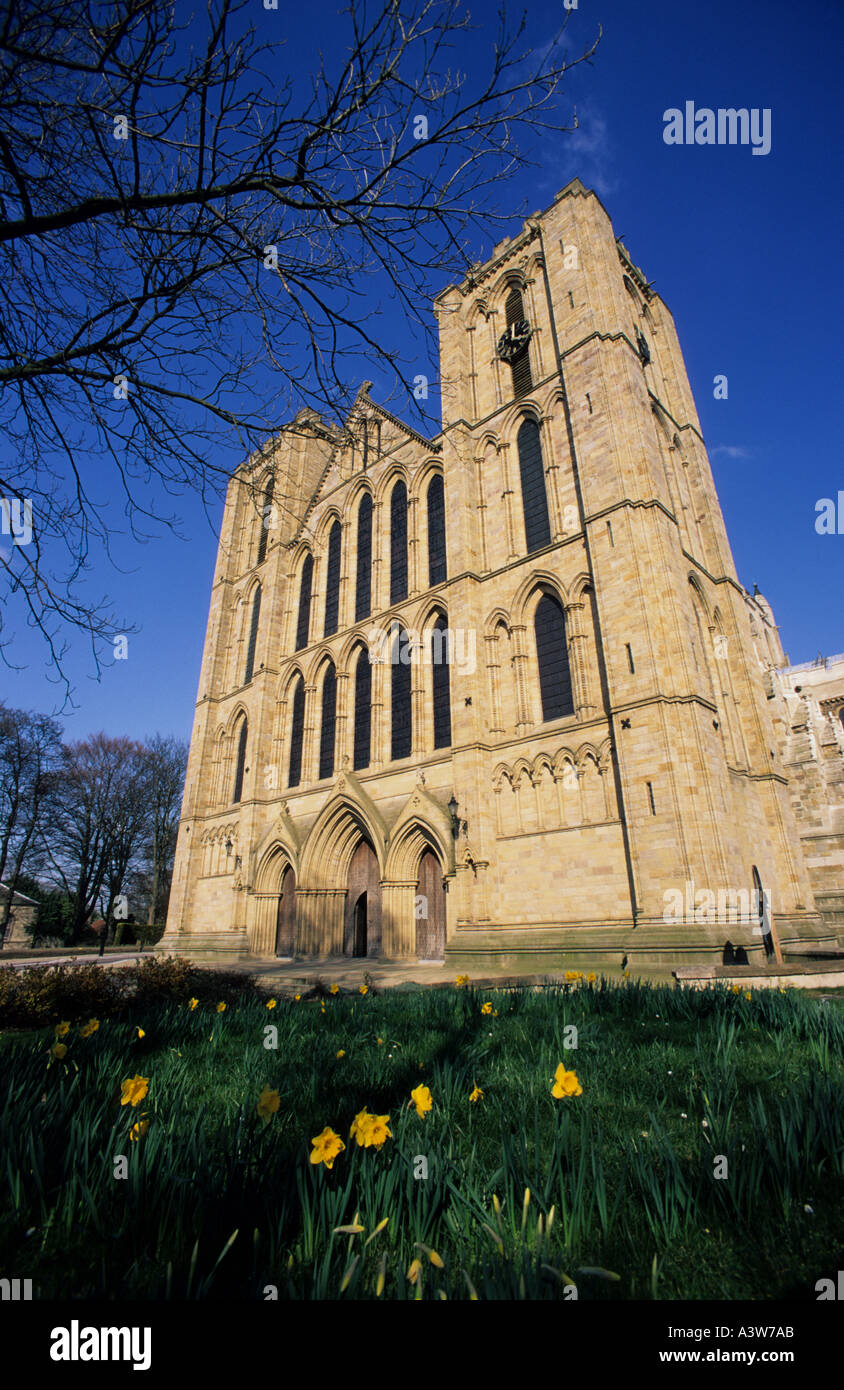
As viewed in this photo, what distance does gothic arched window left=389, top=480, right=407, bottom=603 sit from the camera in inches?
840

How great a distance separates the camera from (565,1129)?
2.13 m

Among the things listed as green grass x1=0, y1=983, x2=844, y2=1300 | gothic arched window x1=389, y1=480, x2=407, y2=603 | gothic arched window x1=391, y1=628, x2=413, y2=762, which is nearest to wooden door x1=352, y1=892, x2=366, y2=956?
gothic arched window x1=391, y1=628, x2=413, y2=762

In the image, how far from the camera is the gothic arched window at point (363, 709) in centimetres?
2038

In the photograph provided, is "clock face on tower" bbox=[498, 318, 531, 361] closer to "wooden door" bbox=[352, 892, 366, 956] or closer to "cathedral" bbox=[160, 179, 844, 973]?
"cathedral" bbox=[160, 179, 844, 973]

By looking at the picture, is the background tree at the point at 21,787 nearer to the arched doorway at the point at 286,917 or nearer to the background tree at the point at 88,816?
the background tree at the point at 88,816

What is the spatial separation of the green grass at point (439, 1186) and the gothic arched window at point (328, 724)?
60.3 feet

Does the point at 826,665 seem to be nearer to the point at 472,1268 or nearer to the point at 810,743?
the point at 810,743

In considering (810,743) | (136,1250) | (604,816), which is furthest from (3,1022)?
(810,743)

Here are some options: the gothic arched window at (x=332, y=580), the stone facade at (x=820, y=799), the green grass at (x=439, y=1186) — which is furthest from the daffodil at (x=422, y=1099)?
the gothic arched window at (x=332, y=580)

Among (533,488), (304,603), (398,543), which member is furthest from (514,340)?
(304,603)

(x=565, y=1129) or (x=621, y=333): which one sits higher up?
(x=621, y=333)

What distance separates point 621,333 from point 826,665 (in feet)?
89.8

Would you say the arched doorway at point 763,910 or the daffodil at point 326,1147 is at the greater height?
the arched doorway at point 763,910

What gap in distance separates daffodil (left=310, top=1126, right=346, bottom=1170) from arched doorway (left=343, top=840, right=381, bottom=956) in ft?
56.7
